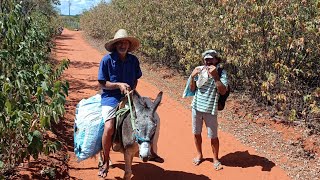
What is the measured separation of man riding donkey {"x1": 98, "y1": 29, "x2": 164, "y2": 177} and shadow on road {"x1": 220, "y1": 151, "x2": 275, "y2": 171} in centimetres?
190

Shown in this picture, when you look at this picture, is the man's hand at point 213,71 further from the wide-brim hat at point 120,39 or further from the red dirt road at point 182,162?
the red dirt road at point 182,162

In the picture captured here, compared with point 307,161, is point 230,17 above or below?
above

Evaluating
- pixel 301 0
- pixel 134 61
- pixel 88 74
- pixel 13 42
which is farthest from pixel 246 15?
pixel 88 74

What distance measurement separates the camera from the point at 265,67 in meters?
8.44

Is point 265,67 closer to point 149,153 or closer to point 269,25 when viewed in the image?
point 269,25

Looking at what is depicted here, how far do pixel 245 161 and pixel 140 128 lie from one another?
2.81m

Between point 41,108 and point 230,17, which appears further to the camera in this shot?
point 230,17

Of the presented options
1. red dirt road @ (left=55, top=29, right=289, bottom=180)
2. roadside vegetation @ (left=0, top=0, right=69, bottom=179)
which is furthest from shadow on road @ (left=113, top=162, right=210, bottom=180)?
roadside vegetation @ (left=0, top=0, right=69, bottom=179)

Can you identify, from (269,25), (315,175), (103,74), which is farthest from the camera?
(269,25)

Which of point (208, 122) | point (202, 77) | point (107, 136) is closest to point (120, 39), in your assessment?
point (107, 136)

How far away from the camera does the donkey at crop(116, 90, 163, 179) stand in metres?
3.94

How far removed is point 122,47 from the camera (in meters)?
4.70

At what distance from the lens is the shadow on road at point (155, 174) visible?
17.9 ft

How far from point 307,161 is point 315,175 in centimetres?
52
